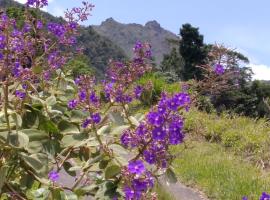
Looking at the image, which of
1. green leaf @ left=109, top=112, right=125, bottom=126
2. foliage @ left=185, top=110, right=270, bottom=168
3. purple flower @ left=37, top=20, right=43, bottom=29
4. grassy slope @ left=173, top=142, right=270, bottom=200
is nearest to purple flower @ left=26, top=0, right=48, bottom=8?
purple flower @ left=37, top=20, right=43, bottom=29

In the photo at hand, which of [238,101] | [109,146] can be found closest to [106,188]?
[109,146]

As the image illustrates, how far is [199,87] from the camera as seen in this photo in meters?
2.39

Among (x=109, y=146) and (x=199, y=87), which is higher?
(x=199, y=87)

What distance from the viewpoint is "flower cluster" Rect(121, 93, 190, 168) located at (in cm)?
197

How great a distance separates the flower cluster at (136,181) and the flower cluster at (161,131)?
149mm

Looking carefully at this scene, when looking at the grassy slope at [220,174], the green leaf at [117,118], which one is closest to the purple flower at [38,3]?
the green leaf at [117,118]

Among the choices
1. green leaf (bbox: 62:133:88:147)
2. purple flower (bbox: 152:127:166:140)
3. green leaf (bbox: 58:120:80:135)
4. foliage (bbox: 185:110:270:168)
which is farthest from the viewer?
foliage (bbox: 185:110:270:168)

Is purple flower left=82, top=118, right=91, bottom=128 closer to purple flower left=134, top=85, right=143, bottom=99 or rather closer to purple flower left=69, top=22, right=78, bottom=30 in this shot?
purple flower left=134, top=85, right=143, bottom=99

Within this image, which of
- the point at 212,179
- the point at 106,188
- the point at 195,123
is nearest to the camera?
the point at 106,188

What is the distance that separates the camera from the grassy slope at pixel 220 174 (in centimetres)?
566

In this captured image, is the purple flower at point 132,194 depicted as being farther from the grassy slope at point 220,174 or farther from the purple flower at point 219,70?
the grassy slope at point 220,174

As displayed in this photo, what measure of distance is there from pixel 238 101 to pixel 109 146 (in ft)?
58.3

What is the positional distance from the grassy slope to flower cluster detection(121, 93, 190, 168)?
353 centimetres

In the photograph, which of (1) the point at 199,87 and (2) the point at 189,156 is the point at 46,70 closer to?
(1) the point at 199,87
